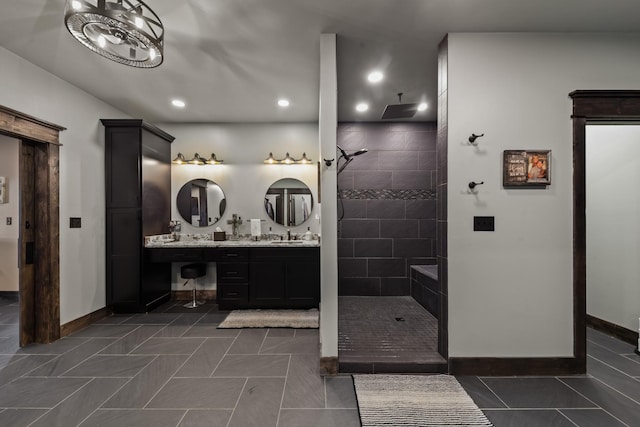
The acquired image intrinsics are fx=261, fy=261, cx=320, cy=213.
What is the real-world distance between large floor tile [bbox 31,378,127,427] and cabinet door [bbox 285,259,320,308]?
1887 mm

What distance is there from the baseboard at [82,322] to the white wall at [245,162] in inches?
55.9

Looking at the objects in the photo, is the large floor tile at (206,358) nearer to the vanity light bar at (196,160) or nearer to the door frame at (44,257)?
the door frame at (44,257)

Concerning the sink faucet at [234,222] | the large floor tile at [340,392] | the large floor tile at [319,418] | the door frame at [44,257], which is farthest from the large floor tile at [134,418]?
the sink faucet at [234,222]

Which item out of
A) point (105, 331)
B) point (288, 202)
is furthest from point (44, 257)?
point (288, 202)

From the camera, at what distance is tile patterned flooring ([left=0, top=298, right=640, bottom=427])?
1.65 m

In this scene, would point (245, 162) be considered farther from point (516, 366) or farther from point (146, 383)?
point (516, 366)

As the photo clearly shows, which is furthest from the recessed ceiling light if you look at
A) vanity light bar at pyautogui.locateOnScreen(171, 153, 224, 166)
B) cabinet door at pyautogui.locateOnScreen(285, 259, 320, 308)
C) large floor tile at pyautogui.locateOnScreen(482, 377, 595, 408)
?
large floor tile at pyautogui.locateOnScreen(482, 377, 595, 408)

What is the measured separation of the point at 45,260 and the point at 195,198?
183cm

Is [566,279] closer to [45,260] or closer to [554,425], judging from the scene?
[554,425]

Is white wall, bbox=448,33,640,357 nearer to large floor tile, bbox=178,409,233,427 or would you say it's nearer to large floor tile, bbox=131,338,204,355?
large floor tile, bbox=178,409,233,427

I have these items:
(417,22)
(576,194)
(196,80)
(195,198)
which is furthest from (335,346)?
(195,198)

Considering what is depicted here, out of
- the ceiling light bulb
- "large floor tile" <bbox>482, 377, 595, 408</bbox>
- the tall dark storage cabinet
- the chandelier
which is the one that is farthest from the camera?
the ceiling light bulb

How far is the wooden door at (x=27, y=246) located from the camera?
257cm

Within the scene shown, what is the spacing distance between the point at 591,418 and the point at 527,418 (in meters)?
0.39
